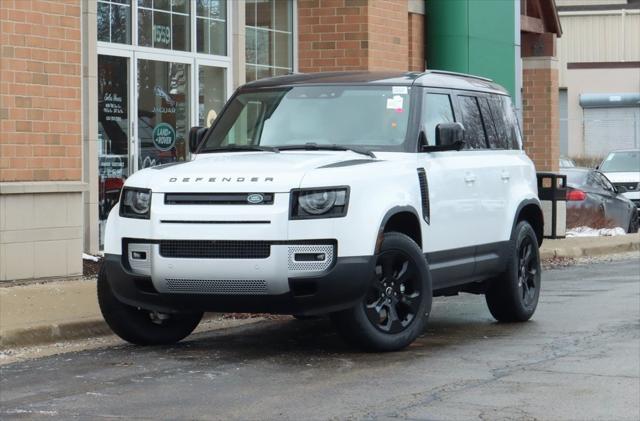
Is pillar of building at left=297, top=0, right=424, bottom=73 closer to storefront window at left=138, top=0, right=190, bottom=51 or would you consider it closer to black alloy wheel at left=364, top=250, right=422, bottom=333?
storefront window at left=138, top=0, right=190, bottom=51

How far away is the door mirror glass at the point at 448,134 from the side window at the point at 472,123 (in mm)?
810

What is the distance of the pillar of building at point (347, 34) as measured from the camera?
19031 millimetres

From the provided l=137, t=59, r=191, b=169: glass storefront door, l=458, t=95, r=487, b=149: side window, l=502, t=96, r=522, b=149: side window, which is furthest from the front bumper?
l=137, t=59, r=191, b=169: glass storefront door

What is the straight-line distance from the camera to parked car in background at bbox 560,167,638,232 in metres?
24.1

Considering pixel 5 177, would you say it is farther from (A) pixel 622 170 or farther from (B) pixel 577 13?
(B) pixel 577 13

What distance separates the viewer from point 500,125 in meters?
11.6

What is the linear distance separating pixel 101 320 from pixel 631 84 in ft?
147

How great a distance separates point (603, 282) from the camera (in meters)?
15.1

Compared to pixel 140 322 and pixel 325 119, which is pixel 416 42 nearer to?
pixel 325 119

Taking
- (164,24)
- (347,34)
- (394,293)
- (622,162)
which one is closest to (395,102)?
(394,293)

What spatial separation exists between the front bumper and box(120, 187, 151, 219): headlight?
45 centimetres

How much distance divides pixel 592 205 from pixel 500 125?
42.6ft

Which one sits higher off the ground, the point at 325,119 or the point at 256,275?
the point at 325,119

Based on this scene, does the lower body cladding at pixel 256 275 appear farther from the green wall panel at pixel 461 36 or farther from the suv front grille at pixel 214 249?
the green wall panel at pixel 461 36
